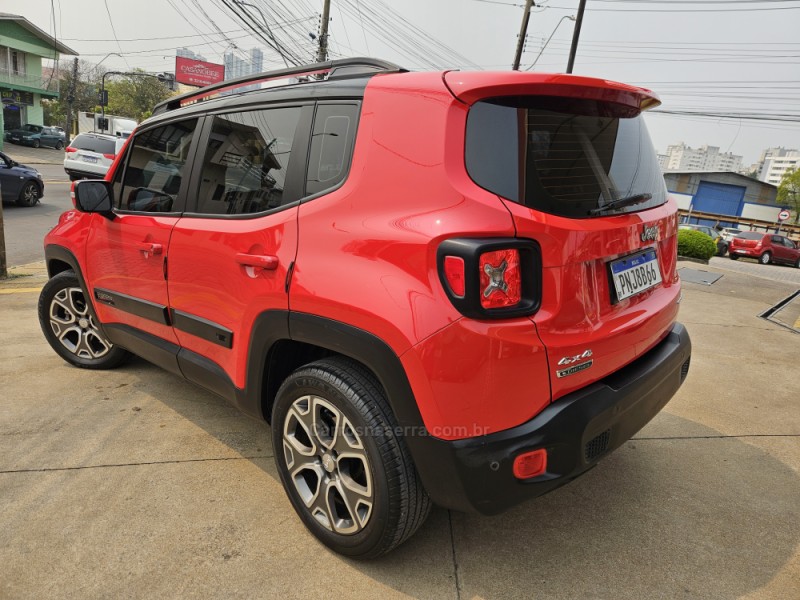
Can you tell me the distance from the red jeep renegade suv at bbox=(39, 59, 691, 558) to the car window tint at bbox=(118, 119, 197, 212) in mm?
325

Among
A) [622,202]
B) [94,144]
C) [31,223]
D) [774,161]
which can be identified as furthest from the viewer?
[774,161]

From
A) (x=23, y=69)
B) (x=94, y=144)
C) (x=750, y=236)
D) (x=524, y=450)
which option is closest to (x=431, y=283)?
(x=524, y=450)

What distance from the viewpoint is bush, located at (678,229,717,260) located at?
13.4 metres

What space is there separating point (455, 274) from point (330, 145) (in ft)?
2.67

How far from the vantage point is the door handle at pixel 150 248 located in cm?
282

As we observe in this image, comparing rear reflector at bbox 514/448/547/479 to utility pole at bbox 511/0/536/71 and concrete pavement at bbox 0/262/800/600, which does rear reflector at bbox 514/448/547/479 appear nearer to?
concrete pavement at bbox 0/262/800/600

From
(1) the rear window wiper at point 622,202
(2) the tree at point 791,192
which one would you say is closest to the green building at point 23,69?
(1) the rear window wiper at point 622,202

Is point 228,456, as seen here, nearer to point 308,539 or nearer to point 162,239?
point 308,539

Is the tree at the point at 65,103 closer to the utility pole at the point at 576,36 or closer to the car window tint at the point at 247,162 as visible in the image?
the utility pole at the point at 576,36

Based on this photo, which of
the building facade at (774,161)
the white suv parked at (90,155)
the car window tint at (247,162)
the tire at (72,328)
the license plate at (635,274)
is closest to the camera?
the license plate at (635,274)

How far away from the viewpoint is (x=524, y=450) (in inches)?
66.6

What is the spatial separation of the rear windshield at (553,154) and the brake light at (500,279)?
20cm

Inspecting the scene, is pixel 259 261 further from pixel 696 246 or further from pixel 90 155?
pixel 90 155

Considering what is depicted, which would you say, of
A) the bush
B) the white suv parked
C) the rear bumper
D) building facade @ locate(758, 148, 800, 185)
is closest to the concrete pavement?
the rear bumper
